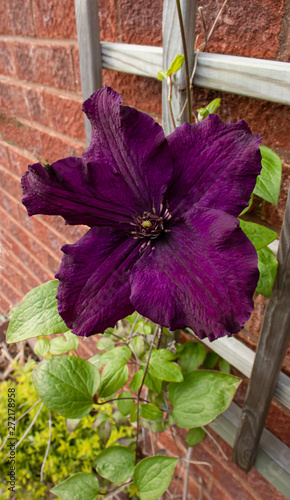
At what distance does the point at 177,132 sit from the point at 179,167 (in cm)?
4

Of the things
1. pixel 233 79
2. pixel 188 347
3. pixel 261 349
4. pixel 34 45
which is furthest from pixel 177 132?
pixel 34 45

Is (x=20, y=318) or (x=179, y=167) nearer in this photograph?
(x=179, y=167)

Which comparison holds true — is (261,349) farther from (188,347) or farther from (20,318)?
(20,318)

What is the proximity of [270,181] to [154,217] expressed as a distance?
0.21 m

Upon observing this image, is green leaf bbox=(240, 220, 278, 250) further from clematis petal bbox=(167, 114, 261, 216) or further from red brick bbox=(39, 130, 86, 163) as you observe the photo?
red brick bbox=(39, 130, 86, 163)

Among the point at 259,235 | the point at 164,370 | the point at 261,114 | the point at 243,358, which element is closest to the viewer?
the point at 259,235

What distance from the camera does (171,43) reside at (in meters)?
0.62

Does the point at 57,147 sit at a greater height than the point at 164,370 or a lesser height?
greater

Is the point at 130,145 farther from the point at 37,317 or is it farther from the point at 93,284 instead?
the point at 37,317

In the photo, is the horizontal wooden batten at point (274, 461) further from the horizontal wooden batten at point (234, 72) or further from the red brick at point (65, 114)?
the red brick at point (65, 114)

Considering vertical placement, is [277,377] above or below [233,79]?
below

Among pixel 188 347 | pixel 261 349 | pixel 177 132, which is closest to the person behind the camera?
pixel 177 132

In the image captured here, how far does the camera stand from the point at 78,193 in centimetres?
42

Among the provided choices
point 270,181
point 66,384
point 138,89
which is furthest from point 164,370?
point 138,89
